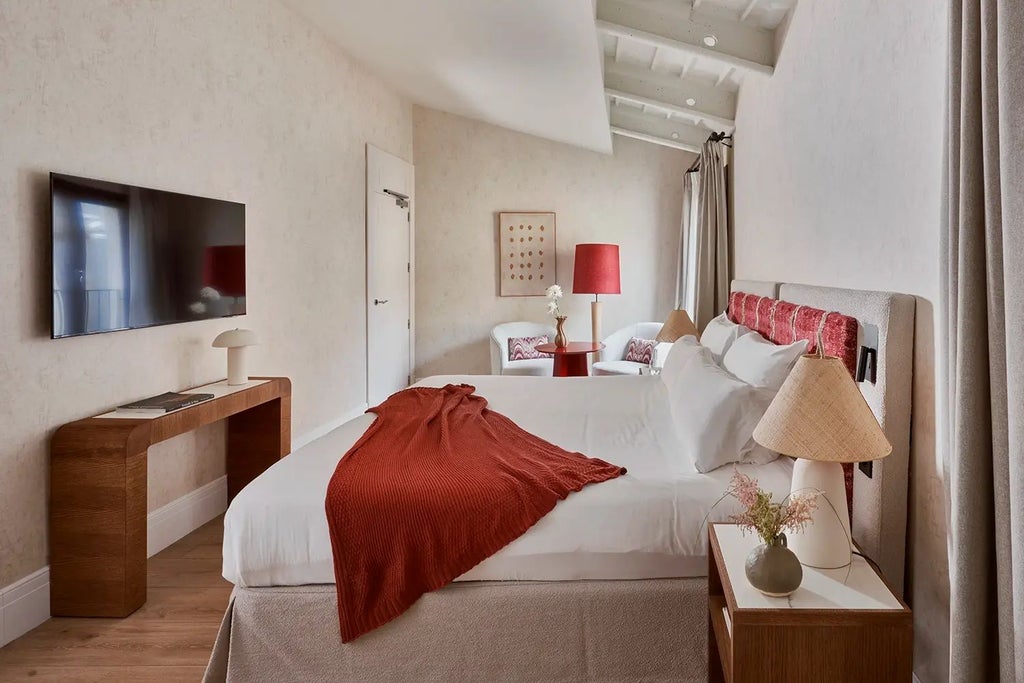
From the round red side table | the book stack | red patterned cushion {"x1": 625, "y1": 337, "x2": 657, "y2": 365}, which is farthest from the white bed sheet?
red patterned cushion {"x1": 625, "y1": 337, "x2": 657, "y2": 365}

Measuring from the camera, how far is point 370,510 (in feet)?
6.35

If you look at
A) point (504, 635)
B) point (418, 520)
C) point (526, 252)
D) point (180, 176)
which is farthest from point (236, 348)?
point (526, 252)

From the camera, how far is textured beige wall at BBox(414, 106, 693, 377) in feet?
21.0

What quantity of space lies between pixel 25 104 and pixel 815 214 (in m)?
2.98

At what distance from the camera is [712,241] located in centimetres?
486

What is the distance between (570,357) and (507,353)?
69cm

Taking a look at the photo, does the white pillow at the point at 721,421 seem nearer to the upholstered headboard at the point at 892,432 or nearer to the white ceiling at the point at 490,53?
the upholstered headboard at the point at 892,432

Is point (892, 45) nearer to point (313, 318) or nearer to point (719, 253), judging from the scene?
point (719, 253)

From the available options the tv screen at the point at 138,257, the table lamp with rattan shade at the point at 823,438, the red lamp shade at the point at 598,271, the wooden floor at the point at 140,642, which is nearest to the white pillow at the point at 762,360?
the table lamp with rattan shade at the point at 823,438

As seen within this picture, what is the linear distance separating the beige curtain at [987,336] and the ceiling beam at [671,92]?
11.4 ft

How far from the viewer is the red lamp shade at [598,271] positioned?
5.95m

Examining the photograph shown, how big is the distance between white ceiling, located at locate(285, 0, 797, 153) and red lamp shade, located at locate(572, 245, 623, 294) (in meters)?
0.96

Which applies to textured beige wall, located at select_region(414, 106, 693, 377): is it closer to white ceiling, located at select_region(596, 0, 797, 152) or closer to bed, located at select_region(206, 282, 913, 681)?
white ceiling, located at select_region(596, 0, 797, 152)

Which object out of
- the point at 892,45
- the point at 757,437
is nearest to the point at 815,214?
the point at 892,45
